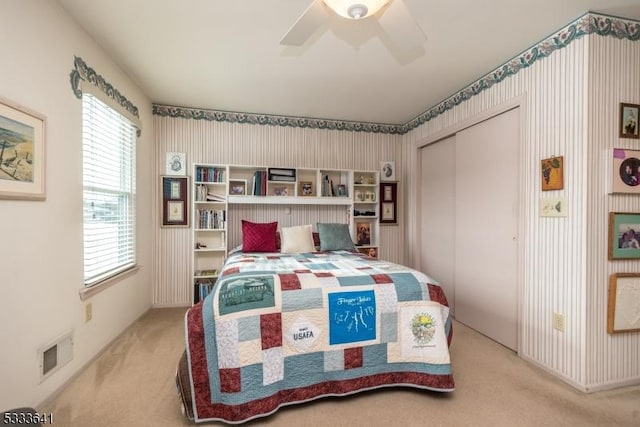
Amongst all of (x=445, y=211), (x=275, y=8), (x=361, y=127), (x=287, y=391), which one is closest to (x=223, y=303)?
(x=287, y=391)

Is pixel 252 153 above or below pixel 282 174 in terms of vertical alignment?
above

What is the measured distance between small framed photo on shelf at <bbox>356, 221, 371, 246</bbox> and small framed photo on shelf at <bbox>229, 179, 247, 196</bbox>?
5.15 feet

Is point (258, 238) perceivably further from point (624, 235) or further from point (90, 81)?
point (624, 235)

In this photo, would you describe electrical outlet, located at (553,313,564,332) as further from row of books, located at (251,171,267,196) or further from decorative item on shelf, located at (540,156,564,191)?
row of books, located at (251,171,267,196)

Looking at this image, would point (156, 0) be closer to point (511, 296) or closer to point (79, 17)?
point (79, 17)

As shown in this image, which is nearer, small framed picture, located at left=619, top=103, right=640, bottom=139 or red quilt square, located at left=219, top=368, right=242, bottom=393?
red quilt square, located at left=219, top=368, right=242, bottom=393

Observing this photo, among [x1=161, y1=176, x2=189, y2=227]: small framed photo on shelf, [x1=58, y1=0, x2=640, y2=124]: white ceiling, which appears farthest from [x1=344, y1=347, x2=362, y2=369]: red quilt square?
[x1=161, y1=176, x2=189, y2=227]: small framed photo on shelf

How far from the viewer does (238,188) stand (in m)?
3.63

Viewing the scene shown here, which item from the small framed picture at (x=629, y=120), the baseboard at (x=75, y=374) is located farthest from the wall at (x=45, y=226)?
the small framed picture at (x=629, y=120)

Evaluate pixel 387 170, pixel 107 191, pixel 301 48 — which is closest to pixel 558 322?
pixel 387 170

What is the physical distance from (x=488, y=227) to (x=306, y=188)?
2136mm

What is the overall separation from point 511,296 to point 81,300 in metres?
3.33

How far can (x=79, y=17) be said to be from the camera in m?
1.93

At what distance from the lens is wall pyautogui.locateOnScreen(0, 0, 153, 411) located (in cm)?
146
